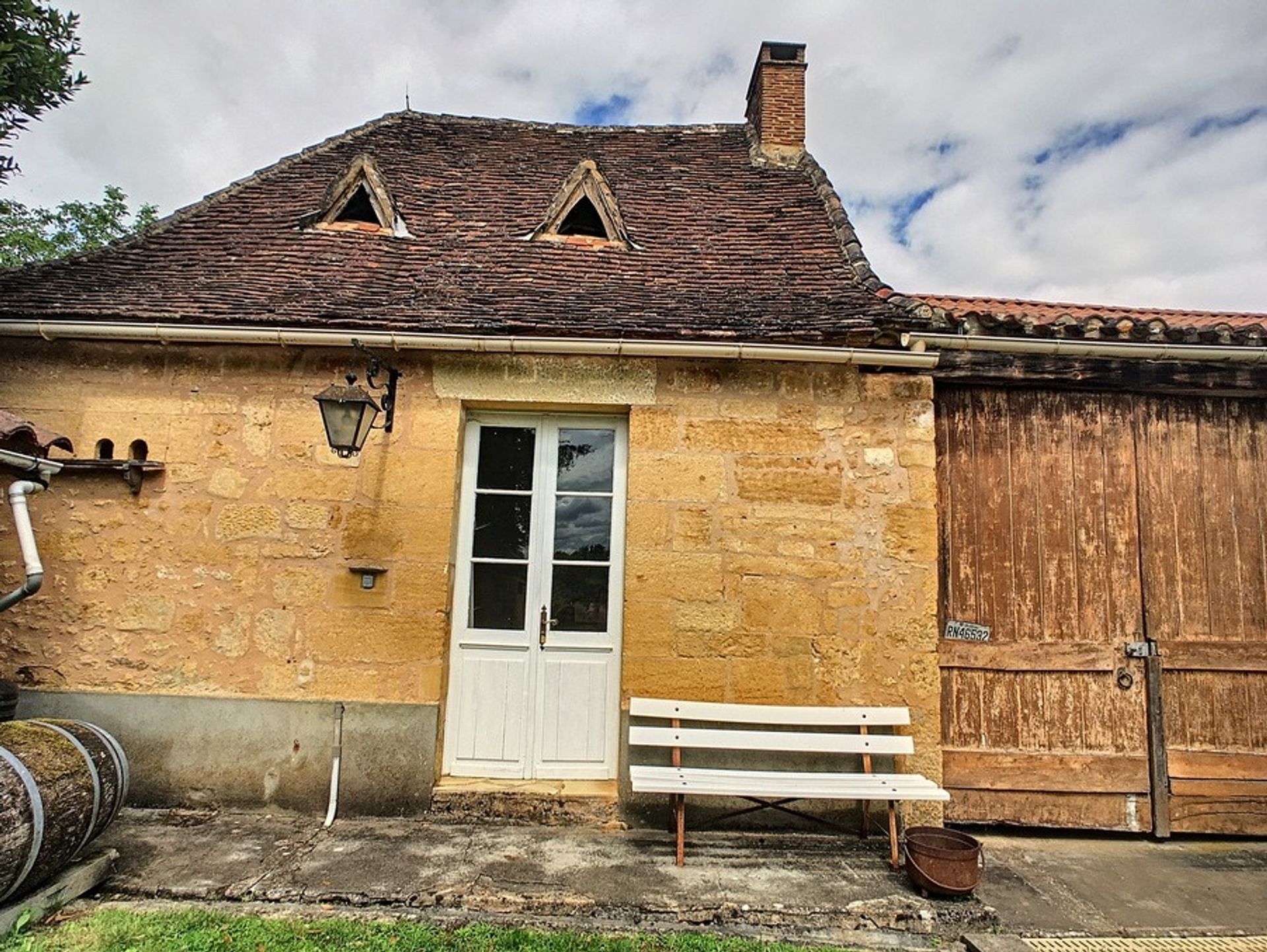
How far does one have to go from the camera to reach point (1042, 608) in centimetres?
450

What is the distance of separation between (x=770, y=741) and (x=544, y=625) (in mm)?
1570

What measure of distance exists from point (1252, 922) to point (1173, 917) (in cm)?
37

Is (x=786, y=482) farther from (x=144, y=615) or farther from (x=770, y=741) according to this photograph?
(x=144, y=615)

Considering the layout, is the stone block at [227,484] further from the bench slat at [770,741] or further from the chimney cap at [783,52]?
the chimney cap at [783,52]

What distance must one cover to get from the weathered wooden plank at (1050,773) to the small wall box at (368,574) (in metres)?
3.74

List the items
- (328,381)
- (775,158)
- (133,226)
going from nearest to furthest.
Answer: (328,381) < (775,158) < (133,226)

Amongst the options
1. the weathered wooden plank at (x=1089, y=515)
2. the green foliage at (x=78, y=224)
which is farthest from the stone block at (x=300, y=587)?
the green foliage at (x=78, y=224)

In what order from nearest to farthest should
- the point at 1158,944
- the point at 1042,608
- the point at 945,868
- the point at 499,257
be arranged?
1. the point at 1158,944
2. the point at 945,868
3. the point at 1042,608
4. the point at 499,257

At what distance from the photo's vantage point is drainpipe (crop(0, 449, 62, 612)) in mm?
3523

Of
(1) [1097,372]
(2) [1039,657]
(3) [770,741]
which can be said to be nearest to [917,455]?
(1) [1097,372]

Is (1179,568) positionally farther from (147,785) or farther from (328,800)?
(147,785)

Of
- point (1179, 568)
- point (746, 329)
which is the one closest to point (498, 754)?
point (746, 329)

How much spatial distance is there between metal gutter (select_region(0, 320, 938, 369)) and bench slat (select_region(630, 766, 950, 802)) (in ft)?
8.11

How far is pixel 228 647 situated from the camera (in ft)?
14.2
